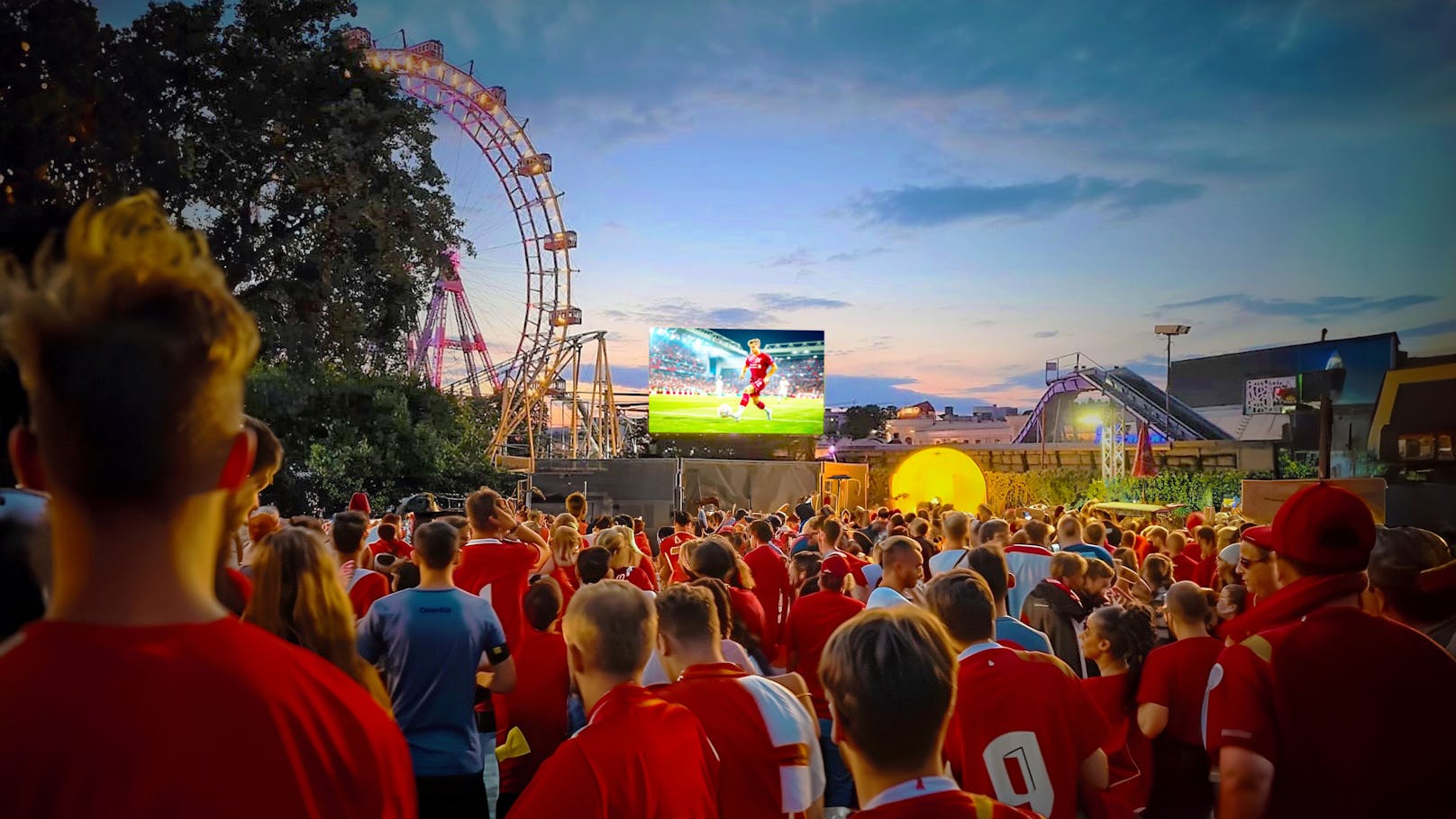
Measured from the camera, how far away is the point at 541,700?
16.6ft

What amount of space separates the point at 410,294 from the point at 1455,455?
21.5 meters

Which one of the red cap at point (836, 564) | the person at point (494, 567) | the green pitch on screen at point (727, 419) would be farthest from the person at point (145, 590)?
the green pitch on screen at point (727, 419)

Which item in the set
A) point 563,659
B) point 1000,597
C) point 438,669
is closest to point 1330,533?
point 1000,597

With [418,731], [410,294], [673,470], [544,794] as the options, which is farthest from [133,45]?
[544,794]

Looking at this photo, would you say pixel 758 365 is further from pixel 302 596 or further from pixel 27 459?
pixel 27 459

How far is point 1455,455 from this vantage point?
712 inches

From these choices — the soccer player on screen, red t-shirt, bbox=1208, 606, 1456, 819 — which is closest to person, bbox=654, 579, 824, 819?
red t-shirt, bbox=1208, 606, 1456, 819

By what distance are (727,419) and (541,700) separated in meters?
35.9

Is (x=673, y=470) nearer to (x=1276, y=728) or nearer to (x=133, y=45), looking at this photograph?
(x=133, y=45)

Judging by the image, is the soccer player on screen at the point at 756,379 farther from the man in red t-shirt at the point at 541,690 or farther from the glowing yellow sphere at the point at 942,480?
the man in red t-shirt at the point at 541,690

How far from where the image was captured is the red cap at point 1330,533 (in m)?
2.86

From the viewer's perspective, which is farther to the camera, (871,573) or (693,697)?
(871,573)

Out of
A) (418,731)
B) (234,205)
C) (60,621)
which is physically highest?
(234,205)

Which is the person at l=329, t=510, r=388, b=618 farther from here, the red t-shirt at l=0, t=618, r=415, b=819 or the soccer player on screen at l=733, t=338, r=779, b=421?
the soccer player on screen at l=733, t=338, r=779, b=421
